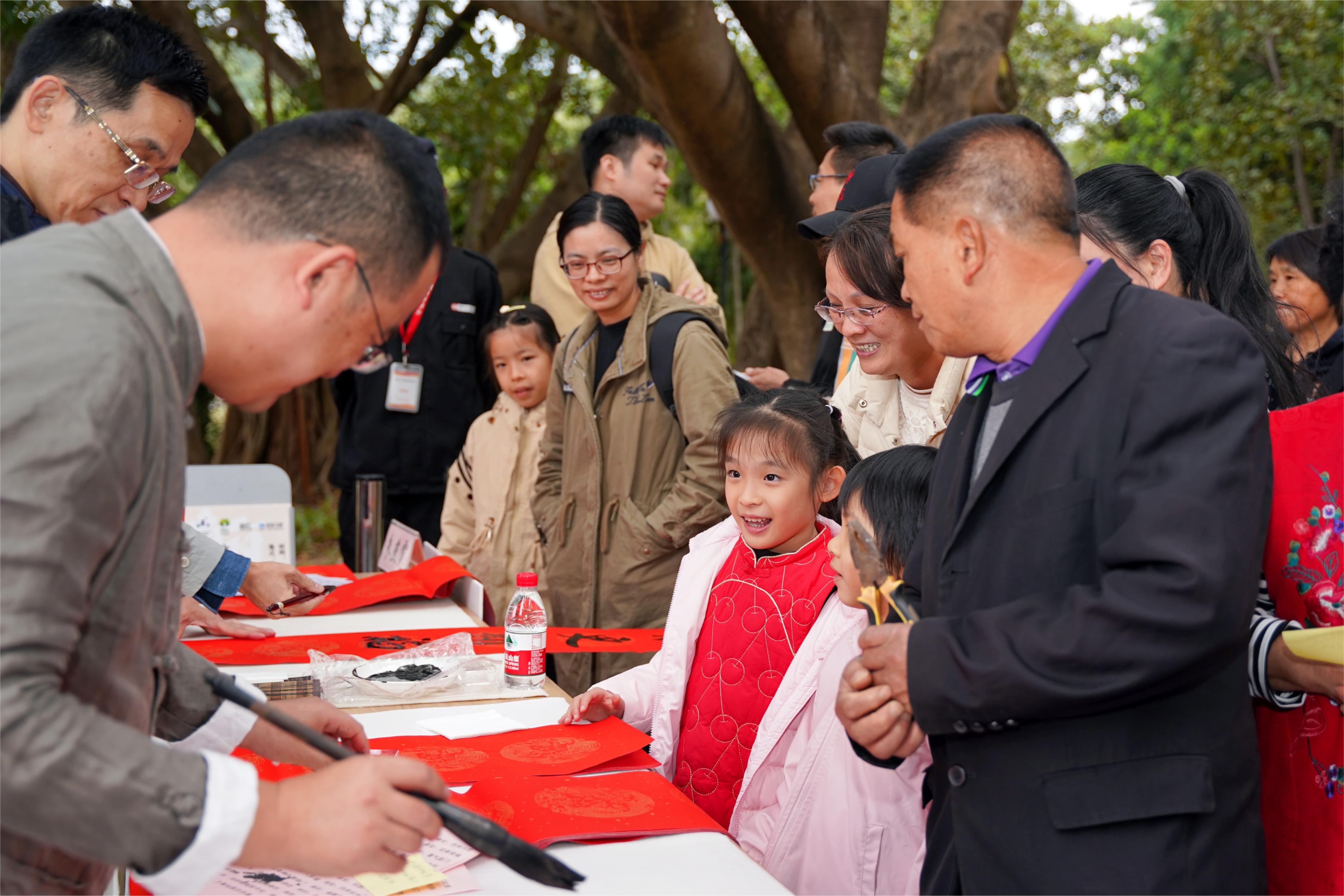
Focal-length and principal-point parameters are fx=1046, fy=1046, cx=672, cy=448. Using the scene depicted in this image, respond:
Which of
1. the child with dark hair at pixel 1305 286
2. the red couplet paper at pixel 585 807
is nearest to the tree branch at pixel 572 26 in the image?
the child with dark hair at pixel 1305 286

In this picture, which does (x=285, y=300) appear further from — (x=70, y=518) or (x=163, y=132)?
(x=163, y=132)

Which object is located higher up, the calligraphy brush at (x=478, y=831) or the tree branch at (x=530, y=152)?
the tree branch at (x=530, y=152)

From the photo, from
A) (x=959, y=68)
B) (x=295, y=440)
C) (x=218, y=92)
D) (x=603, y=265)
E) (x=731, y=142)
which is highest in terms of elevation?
(x=959, y=68)

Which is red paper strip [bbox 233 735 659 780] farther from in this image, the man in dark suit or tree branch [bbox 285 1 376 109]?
tree branch [bbox 285 1 376 109]

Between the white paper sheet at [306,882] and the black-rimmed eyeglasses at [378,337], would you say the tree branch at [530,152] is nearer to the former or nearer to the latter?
the black-rimmed eyeglasses at [378,337]

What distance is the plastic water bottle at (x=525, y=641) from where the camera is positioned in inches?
93.7

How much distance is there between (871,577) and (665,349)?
6.20 feet

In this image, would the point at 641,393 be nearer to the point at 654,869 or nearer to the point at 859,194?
the point at 859,194

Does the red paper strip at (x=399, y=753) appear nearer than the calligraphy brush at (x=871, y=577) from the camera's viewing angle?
No

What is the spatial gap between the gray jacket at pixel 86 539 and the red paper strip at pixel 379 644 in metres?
1.55

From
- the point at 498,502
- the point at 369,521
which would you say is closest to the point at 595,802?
the point at 498,502

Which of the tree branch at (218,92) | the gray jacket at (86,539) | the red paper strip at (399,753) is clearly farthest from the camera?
the tree branch at (218,92)

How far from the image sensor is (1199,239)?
205cm

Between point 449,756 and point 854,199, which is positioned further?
point 854,199
